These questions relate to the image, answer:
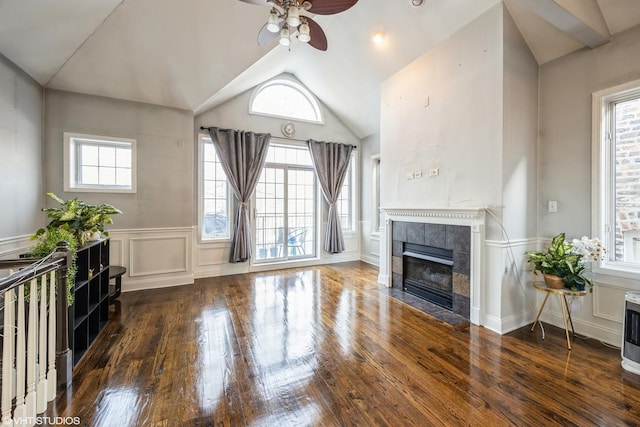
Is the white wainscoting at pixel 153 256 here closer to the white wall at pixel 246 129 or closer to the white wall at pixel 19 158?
the white wall at pixel 246 129

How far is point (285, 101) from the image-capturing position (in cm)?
549

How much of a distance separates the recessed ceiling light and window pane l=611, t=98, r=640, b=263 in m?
2.66

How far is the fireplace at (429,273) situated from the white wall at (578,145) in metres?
1.05

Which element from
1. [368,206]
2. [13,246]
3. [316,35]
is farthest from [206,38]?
[368,206]

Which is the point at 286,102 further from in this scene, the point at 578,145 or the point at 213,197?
the point at 578,145

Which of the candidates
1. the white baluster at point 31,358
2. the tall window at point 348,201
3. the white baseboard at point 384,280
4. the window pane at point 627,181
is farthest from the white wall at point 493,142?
the white baluster at point 31,358

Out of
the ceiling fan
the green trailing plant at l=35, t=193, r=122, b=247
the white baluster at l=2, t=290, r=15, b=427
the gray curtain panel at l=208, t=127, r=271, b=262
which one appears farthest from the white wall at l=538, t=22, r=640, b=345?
the green trailing plant at l=35, t=193, r=122, b=247

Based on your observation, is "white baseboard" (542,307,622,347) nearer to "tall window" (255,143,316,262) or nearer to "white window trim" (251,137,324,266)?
"white window trim" (251,137,324,266)

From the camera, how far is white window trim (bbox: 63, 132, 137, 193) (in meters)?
3.70

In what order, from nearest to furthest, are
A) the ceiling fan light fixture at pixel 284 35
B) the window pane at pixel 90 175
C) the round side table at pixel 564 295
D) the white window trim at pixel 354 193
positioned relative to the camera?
the ceiling fan light fixture at pixel 284 35 < the round side table at pixel 564 295 < the window pane at pixel 90 175 < the white window trim at pixel 354 193

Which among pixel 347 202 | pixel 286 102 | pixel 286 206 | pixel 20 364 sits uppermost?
pixel 286 102

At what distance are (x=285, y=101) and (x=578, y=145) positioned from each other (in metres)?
4.58

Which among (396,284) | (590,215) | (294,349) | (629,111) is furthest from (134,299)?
(629,111)

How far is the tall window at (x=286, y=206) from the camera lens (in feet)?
17.6
